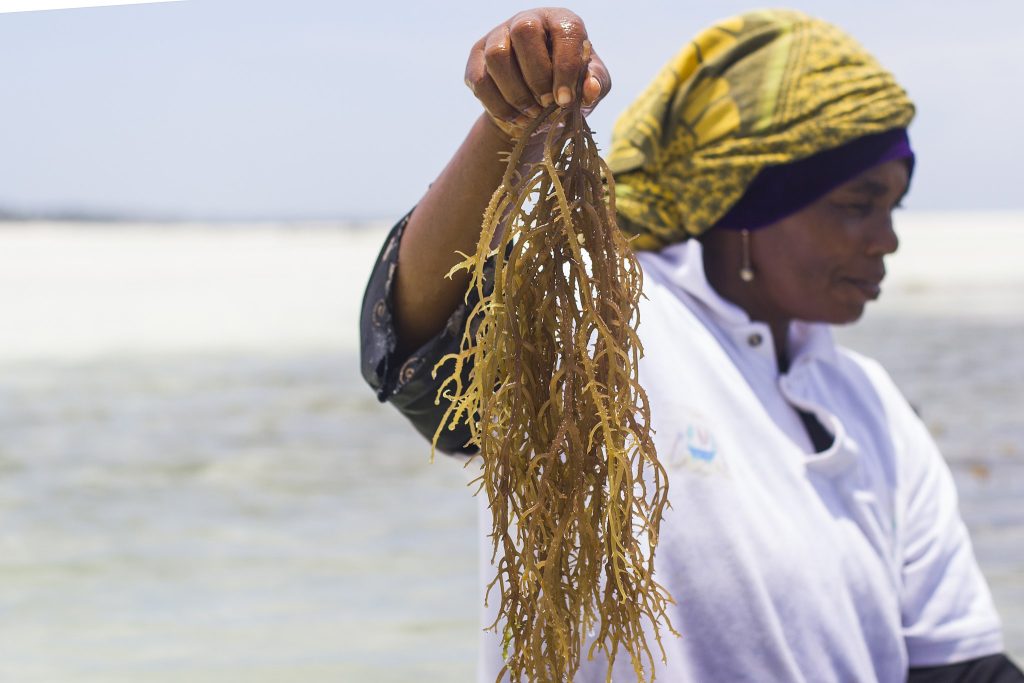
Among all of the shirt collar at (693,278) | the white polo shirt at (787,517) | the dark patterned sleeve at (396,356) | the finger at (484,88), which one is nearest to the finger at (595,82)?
the finger at (484,88)

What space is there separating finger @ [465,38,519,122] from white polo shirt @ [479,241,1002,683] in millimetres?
779

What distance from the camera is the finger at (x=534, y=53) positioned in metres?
1.34

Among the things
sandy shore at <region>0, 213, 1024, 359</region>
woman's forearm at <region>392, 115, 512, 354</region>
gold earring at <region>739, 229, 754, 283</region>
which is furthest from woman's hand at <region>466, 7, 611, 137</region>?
sandy shore at <region>0, 213, 1024, 359</region>

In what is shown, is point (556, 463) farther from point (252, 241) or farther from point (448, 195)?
point (252, 241)

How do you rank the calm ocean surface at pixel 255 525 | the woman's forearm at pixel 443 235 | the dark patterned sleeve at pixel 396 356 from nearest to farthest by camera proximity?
1. the woman's forearm at pixel 443 235
2. the dark patterned sleeve at pixel 396 356
3. the calm ocean surface at pixel 255 525

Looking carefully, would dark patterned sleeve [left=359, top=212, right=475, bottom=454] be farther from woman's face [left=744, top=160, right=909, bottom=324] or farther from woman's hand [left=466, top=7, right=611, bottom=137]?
woman's face [left=744, top=160, right=909, bottom=324]

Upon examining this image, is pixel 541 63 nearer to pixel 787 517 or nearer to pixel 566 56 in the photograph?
pixel 566 56

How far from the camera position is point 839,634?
219cm

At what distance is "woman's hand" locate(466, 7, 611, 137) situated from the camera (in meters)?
1.32

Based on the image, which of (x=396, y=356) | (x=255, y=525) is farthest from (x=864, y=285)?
(x=255, y=525)

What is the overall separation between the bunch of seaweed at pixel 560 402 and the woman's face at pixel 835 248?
3.52 ft

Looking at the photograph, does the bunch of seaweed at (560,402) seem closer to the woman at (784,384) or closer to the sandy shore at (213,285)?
the woman at (784,384)

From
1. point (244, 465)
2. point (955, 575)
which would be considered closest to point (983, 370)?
point (244, 465)

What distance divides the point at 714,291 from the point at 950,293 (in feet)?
67.0
